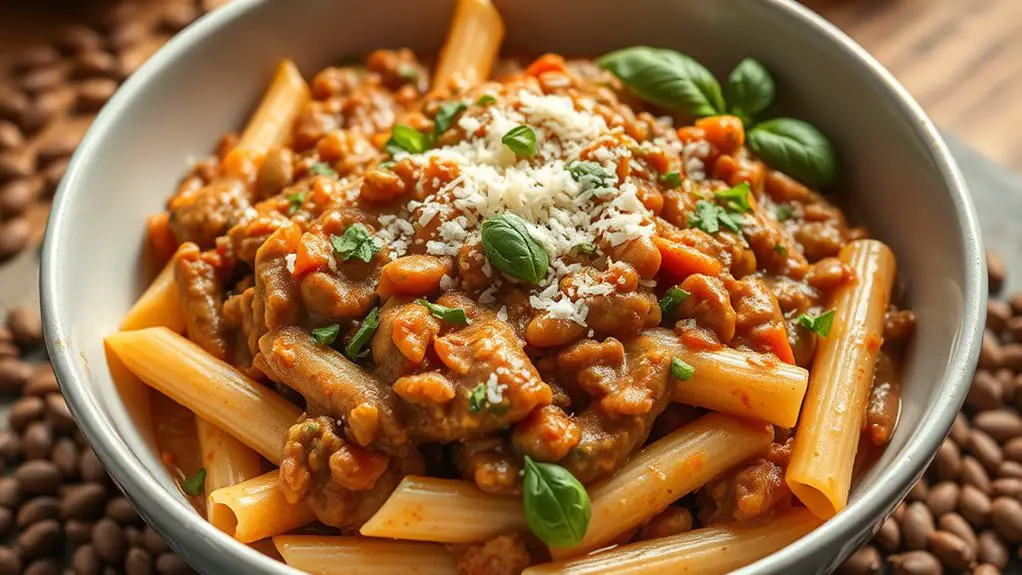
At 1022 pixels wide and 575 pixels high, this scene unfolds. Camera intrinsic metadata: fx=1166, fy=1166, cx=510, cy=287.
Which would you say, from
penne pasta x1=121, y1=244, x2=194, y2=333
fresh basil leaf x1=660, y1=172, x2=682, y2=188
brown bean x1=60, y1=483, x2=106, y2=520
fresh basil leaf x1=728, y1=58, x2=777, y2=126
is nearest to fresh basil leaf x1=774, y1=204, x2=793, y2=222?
fresh basil leaf x1=728, y1=58, x2=777, y2=126

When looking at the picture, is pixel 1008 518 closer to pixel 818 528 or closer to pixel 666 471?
pixel 818 528

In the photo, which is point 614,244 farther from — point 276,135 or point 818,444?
point 276,135

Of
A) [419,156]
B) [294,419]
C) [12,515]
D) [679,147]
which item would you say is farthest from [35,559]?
[679,147]

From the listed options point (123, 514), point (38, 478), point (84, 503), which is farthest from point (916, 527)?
point (38, 478)

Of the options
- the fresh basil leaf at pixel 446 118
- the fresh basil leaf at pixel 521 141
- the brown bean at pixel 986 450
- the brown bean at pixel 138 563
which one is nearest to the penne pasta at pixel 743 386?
the fresh basil leaf at pixel 521 141

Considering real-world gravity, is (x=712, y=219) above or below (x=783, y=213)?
above
